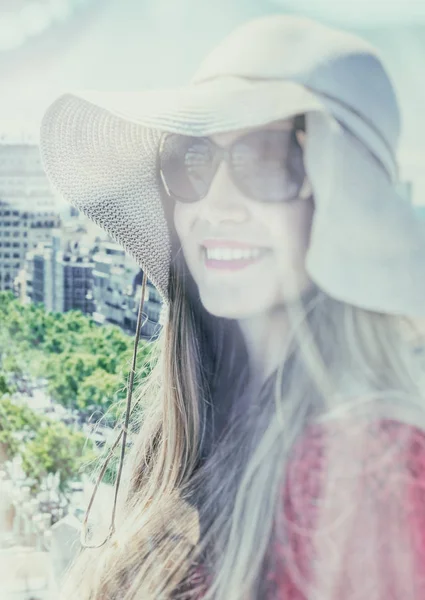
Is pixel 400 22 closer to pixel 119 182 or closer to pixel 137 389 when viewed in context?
pixel 119 182

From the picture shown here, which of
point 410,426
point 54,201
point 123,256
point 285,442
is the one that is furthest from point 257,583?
point 54,201

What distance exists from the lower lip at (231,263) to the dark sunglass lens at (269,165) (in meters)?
0.10

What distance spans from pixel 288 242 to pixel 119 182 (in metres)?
0.34

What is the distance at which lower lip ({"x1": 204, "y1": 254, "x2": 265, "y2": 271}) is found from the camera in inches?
52.7

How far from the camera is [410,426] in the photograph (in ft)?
4.07

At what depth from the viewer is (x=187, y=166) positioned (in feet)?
4.50

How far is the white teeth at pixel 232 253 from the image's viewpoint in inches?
52.5

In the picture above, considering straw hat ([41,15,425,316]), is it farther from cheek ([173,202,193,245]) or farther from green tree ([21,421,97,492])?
green tree ([21,421,97,492])

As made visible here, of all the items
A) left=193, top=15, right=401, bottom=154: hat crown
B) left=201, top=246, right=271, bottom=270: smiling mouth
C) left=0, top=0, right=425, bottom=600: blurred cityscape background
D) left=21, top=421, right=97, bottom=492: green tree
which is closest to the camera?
left=193, top=15, right=401, bottom=154: hat crown

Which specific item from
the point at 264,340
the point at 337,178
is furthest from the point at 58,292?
the point at 337,178

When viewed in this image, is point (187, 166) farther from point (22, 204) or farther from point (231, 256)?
point (22, 204)

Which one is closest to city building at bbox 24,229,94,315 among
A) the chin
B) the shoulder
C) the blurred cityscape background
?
the blurred cityscape background

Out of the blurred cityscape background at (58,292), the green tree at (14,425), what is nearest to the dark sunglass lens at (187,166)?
the blurred cityscape background at (58,292)

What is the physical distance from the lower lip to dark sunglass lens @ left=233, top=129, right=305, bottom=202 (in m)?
0.10
